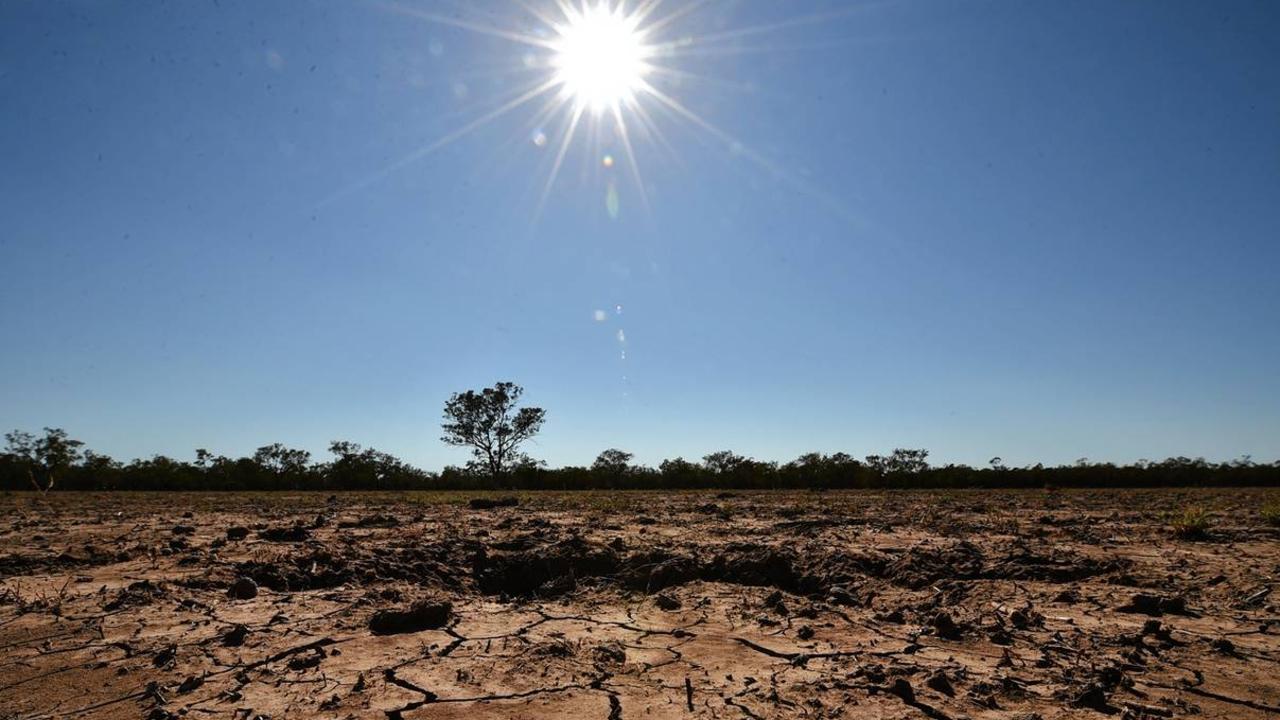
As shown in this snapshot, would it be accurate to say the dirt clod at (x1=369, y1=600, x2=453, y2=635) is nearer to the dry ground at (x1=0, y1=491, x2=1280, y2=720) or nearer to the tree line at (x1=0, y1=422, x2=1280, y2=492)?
the dry ground at (x1=0, y1=491, x2=1280, y2=720)

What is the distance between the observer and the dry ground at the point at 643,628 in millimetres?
2324

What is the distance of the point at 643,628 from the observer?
11.0 ft

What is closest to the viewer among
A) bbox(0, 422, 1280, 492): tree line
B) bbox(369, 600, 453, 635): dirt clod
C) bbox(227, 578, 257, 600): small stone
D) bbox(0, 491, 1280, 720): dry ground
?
bbox(0, 491, 1280, 720): dry ground

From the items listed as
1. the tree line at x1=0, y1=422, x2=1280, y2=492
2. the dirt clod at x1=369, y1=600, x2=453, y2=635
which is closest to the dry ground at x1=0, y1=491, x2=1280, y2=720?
the dirt clod at x1=369, y1=600, x2=453, y2=635

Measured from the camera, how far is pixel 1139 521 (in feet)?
26.2

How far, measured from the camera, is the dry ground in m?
2.32

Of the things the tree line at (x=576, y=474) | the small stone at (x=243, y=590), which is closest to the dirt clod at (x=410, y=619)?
the small stone at (x=243, y=590)

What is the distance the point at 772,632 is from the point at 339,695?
2.19 meters

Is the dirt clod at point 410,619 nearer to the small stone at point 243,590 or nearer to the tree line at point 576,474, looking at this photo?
the small stone at point 243,590

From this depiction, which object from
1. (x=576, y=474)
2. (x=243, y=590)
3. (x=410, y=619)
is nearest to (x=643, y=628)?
(x=410, y=619)

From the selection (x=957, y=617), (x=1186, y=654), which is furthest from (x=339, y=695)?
(x=1186, y=654)

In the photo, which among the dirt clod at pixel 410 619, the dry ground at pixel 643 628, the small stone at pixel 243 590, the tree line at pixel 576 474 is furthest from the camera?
the tree line at pixel 576 474

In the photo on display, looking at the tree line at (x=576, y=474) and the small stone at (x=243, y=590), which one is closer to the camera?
the small stone at (x=243, y=590)

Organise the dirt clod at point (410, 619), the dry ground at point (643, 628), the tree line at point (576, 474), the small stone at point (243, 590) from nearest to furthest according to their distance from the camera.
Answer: the dry ground at point (643, 628) < the dirt clod at point (410, 619) < the small stone at point (243, 590) < the tree line at point (576, 474)
